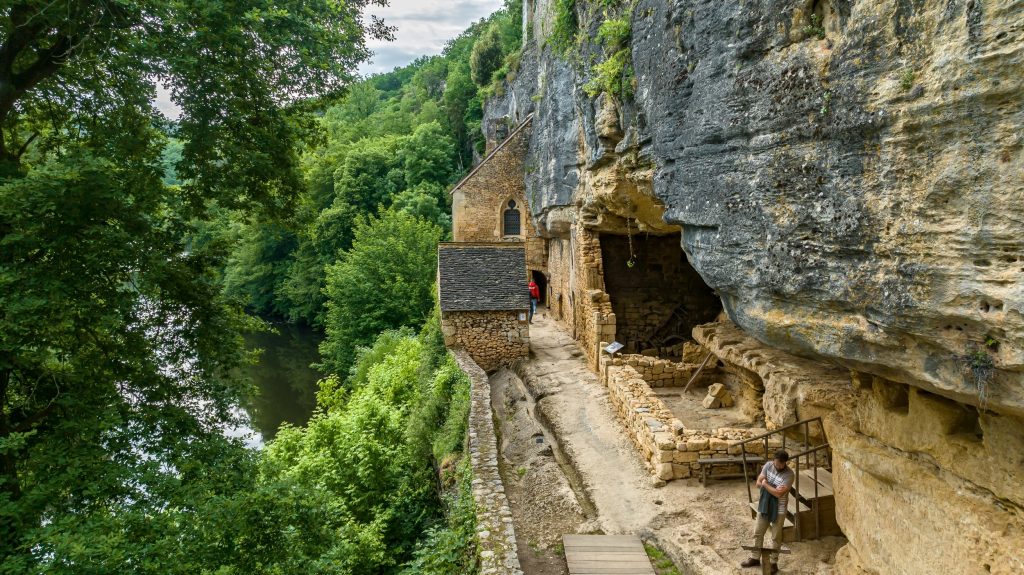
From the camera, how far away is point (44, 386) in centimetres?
664

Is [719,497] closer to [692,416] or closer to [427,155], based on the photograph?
[692,416]

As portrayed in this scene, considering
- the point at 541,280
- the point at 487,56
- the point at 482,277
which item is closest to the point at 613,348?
the point at 482,277

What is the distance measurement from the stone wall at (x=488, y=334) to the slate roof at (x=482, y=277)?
0.75 feet

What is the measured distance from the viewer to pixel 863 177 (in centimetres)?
438

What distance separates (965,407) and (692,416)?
20.6 ft

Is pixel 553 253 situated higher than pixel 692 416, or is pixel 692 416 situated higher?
pixel 553 253

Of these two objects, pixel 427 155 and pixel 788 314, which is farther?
pixel 427 155

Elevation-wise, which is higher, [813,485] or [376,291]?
[376,291]

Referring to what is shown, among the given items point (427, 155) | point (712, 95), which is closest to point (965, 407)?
point (712, 95)

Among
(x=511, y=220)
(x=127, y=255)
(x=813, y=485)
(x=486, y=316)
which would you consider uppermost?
(x=511, y=220)

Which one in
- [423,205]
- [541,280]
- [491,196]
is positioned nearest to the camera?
[491,196]

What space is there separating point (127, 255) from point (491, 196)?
19.0m

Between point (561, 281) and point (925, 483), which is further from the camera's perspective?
point (561, 281)

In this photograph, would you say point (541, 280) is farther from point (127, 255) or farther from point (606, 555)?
point (127, 255)
